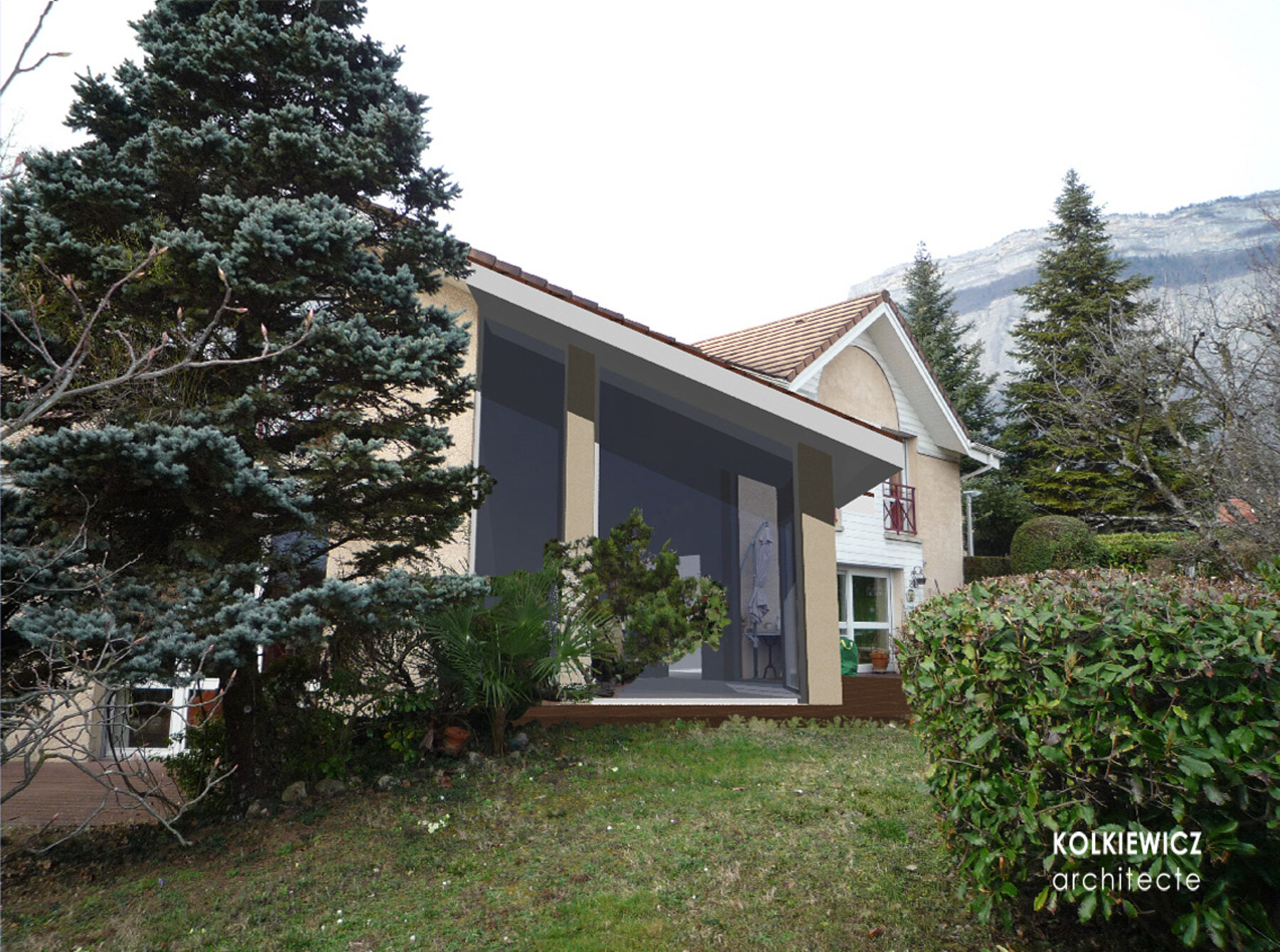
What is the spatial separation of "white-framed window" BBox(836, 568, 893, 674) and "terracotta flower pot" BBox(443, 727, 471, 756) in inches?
405

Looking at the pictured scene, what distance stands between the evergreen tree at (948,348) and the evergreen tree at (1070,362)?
42.1 inches

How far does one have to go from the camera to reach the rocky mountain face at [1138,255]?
109 meters

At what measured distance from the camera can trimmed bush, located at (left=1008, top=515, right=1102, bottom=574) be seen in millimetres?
18297

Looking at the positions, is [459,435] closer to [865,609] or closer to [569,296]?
[569,296]

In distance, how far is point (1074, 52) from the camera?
14320mm

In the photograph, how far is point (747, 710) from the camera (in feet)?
30.0

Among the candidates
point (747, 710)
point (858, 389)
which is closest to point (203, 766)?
point (747, 710)

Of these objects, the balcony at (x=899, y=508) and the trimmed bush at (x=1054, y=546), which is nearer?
the balcony at (x=899, y=508)

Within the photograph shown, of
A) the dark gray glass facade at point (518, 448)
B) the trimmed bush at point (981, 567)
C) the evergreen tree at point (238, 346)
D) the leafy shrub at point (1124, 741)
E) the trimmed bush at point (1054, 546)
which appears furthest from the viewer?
the trimmed bush at point (981, 567)

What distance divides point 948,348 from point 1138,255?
360 feet

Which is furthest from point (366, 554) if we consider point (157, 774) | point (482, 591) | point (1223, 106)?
point (1223, 106)

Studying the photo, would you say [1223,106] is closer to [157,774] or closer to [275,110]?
[275,110]

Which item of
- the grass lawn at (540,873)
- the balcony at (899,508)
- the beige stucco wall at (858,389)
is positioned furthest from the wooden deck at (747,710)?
the balcony at (899,508)

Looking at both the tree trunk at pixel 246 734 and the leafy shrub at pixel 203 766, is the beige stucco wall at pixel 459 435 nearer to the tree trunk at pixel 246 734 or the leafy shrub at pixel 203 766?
the leafy shrub at pixel 203 766
